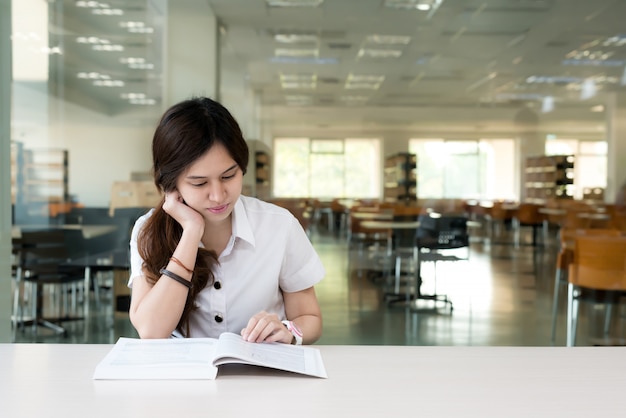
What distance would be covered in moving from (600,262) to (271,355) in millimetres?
3513

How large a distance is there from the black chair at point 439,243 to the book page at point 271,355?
10.5 ft

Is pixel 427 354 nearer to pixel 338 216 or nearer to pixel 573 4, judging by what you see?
Answer: pixel 338 216

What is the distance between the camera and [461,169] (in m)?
4.78

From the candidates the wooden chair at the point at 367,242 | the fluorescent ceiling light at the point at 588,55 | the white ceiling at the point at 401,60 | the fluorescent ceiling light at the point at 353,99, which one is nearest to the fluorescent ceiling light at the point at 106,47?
the white ceiling at the point at 401,60

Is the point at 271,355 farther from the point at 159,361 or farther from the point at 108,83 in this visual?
the point at 108,83

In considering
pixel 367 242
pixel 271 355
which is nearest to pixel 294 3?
pixel 367 242

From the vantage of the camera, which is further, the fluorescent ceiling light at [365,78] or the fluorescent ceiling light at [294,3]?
the fluorescent ceiling light at [365,78]

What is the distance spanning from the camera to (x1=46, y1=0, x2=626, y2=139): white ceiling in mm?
4574

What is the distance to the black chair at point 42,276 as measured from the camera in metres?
4.67

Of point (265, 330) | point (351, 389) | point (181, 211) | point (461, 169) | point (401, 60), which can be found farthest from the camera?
point (461, 169)

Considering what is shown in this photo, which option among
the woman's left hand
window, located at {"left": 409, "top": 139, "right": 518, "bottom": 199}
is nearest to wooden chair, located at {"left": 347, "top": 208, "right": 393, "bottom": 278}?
window, located at {"left": 409, "top": 139, "right": 518, "bottom": 199}

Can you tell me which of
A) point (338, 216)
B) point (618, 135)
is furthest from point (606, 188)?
point (338, 216)

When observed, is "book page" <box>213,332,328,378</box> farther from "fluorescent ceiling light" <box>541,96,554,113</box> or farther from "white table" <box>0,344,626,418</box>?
"fluorescent ceiling light" <box>541,96,554,113</box>

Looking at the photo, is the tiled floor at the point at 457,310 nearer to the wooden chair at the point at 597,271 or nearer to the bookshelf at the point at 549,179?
the wooden chair at the point at 597,271
